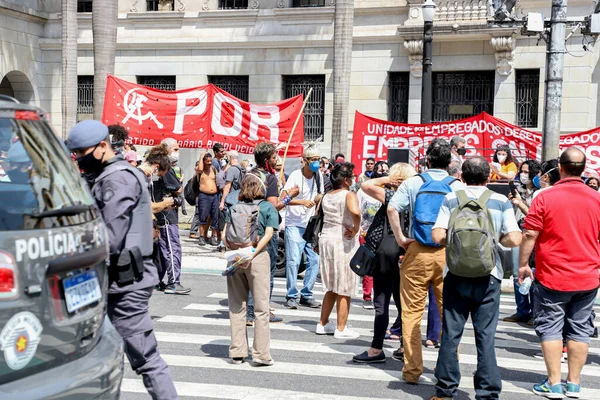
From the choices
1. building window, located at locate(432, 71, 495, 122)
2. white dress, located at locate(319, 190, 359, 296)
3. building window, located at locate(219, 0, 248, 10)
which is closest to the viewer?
white dress, located at locate(319, 190, 359, 296)

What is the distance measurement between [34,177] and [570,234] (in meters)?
4.32

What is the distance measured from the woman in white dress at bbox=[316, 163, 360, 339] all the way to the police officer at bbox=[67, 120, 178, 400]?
3413 mm

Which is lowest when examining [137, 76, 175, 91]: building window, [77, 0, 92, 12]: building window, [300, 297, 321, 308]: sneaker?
[300, 297, 321, 308]: sneaker

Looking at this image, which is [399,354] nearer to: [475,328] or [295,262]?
[475,328]

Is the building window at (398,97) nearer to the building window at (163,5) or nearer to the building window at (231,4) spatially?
the building window at (231,4)

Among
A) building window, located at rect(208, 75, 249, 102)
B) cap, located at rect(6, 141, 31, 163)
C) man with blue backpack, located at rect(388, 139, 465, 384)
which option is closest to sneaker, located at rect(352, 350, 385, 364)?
Result: man with blue backpack, located at rect(388, 139, 465, 384)

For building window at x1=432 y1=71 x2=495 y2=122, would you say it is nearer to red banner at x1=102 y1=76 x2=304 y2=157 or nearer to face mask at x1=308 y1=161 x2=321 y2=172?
red banner at x1=102 y1=76 x2=304 y2=157

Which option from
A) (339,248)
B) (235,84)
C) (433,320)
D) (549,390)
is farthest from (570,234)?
(235,84)

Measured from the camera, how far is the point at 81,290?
380cm

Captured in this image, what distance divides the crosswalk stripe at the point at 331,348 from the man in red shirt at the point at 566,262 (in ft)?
3.46

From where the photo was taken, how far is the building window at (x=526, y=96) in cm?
2250

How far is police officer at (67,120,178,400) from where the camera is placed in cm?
496

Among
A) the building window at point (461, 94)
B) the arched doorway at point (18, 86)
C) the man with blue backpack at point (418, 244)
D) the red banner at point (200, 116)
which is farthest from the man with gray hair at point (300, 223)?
the arched doorway at point (18, 86)

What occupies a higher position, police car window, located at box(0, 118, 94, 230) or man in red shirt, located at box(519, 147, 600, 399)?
police car window, located at box(0, 118, 94, 230)
